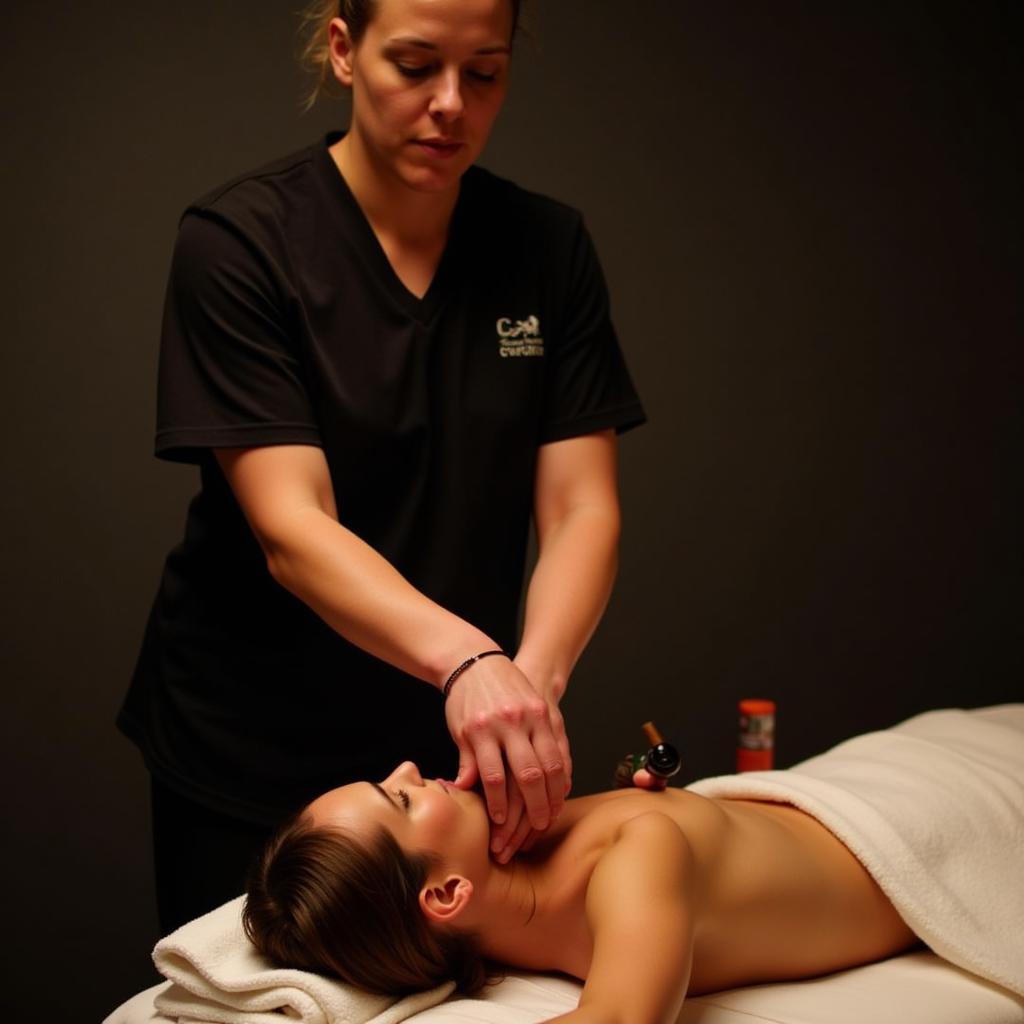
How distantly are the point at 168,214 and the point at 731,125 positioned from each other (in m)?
1.34

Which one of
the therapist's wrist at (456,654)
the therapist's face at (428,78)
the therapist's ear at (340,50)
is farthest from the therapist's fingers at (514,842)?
the therapist's ear at (340,50)

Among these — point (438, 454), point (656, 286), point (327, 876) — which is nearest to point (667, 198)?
point (656, 286)

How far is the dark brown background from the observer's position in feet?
8.82

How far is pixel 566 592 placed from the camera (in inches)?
67.1

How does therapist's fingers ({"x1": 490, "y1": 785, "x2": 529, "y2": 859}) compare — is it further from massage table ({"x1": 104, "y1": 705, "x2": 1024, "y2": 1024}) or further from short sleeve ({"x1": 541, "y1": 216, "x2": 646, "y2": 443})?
short sleeve ({"x1": 541, "y1": 216, "x2": 646, "y2": 443})

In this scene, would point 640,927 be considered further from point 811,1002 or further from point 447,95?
point 447,95

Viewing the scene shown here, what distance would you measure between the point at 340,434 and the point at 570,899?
0.64 metres

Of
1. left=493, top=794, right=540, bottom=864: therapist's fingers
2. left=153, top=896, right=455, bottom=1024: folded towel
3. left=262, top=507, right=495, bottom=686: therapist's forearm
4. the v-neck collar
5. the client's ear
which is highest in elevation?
the v-neck collar

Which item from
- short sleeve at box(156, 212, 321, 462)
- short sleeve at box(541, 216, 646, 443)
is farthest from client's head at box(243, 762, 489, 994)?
short sleeve at box(541, 216, 646, 443)

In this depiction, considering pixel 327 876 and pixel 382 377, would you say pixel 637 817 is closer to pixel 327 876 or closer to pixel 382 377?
pixel 327 876

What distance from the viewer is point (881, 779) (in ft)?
6.50

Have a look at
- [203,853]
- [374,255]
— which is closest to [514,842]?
[203,853]

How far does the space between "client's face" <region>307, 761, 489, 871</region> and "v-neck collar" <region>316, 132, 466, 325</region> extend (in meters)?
0.62

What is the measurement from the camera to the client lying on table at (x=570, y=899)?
4.55 feet
